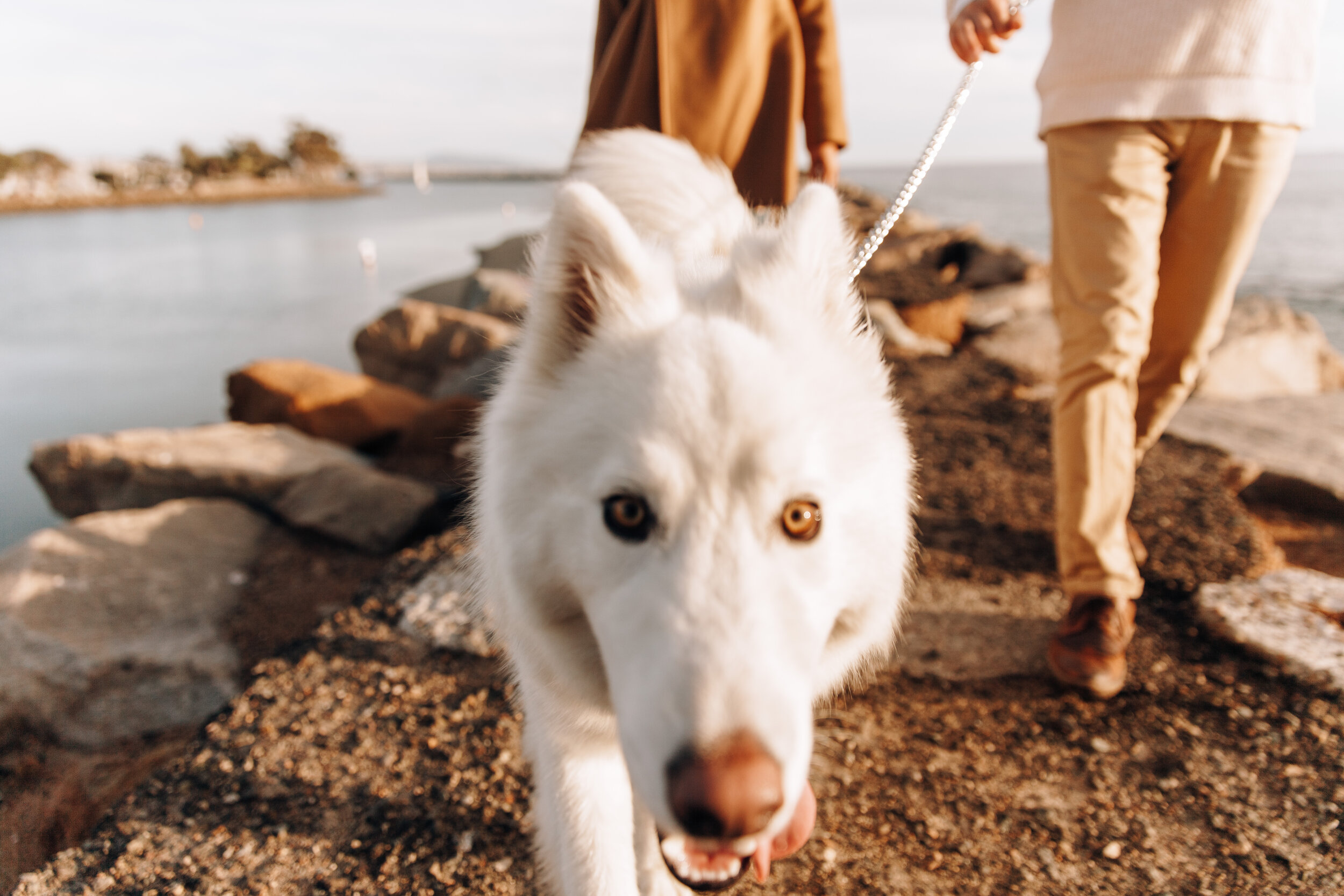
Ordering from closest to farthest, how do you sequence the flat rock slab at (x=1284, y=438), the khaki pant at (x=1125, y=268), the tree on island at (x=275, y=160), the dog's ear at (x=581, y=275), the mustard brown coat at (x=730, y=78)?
the dog's ear at (x=581, y=275) → the khaki pant at (x=1125, y=268) → the mustard brown coat at (x=730, y=78) → the flat rock slab at (x=1284, y=438) → the tree on island at (x=275, y=160)

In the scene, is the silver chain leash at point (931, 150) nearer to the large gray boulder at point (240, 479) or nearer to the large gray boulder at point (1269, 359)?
the large gray boulder at point (240, 479)

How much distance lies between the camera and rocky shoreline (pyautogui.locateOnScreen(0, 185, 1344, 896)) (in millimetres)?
1890

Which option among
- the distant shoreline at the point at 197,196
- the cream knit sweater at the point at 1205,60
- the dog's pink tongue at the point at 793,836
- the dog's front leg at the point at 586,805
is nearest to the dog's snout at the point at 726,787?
the dog's pink tongue at the point at 793,836

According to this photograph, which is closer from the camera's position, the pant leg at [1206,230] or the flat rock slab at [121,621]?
the pant leg at [1206,230]

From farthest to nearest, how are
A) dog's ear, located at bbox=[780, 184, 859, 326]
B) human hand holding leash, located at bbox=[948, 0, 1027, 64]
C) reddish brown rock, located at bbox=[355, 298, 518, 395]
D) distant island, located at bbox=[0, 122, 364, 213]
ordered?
distant island, located at bbox=[0, 122, 364, 213] < reddish brown rock, located at bbox=[355, 298, 518, 395] < human hand holding leash, located at bbox=[948, 0, 1027, 64] < dog's ear, located at bbox=[780, 184, 859, 326]

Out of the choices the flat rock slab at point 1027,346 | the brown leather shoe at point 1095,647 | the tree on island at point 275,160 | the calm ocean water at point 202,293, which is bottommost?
the tree on island at point 275,160

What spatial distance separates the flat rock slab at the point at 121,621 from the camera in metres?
2.75

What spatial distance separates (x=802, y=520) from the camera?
1298mm

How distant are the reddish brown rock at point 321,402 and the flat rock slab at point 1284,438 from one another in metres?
5.32

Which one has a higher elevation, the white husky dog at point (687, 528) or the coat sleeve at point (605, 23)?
the coat sleeve at point (605, 23)

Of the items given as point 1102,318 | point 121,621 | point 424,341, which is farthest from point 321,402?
point 1102,318

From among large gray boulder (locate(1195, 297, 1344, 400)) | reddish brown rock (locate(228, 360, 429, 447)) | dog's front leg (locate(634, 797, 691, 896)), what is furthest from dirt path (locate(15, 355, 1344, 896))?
large gray boulder (locate(1195, 297, 1344, 400))

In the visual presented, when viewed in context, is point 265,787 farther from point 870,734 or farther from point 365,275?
point 365,275

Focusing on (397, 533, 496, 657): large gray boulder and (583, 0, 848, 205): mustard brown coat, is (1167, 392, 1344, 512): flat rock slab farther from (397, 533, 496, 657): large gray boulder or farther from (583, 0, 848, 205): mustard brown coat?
(397, 533, 496, 657): large gray boulder
